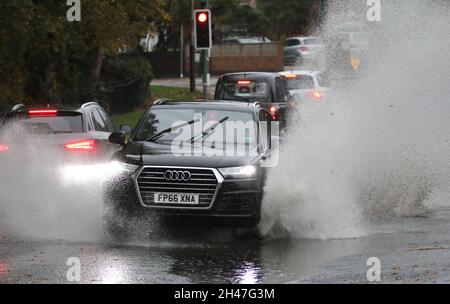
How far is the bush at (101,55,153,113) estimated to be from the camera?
120 feet

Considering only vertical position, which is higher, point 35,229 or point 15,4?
point 15,4

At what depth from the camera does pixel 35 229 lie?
1318cm

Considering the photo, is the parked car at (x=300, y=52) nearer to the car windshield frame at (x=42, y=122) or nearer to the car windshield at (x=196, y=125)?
the car windshield frame at (x=42, y=122)

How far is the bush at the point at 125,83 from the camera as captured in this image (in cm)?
3666

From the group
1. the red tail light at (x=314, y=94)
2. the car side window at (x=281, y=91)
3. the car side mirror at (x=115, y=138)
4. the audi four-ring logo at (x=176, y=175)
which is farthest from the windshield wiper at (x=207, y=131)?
the red tail light at (x=314, y=94)

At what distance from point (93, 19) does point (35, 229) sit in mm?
14526

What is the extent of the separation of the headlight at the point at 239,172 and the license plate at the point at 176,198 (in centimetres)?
43

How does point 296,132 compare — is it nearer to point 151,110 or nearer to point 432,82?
point 151,110

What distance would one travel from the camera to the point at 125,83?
1515 inches

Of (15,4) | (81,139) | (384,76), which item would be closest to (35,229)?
(81,139)

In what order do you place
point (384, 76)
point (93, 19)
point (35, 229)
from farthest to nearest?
point (93, 19)
point (384, 76)
point (35, 229)

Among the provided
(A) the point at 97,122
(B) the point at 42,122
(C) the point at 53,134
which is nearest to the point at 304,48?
(A) the point at 97,122

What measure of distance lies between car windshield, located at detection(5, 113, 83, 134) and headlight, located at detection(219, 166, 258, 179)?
3298 millimetres
